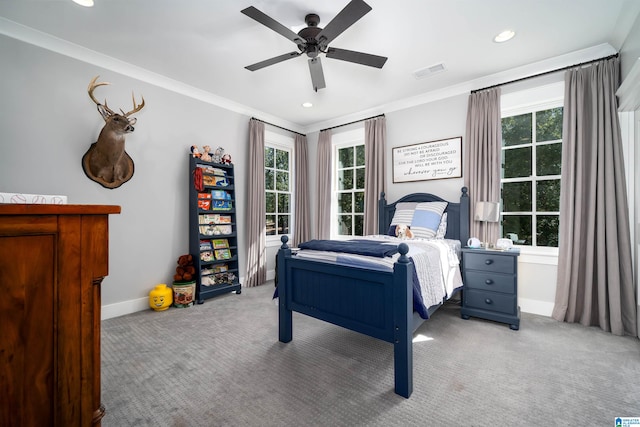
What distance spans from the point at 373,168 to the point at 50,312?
4.01 meters

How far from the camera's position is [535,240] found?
321 centimetres

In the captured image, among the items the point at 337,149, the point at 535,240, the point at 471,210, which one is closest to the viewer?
the point at 535,240

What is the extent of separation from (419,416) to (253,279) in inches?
125

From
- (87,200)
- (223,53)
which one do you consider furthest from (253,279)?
(223,53)

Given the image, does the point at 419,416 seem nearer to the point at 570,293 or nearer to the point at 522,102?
the point at 570,293

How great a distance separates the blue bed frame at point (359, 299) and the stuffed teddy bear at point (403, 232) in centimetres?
138

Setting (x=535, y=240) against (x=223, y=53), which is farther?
(x=535, y=240)

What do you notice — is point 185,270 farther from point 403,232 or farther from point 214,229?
point 403,232

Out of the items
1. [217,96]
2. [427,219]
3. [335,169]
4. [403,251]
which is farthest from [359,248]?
[217,96]

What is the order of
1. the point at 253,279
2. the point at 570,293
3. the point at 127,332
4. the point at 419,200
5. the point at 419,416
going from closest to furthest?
the point at 419,416
the point at 127,332
the point at 570,293
the point at 419,200
the point at 253,279

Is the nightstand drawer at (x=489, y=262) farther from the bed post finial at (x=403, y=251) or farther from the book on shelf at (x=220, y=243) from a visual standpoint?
the book on shelf at (x=220, y=243)

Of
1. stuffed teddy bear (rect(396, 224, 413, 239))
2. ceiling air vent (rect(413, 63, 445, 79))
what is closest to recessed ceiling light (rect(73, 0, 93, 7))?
ceiling air vent (rect(413, 63, 445, 79))

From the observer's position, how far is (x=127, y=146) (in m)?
3.14

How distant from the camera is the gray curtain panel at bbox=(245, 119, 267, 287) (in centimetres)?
427
